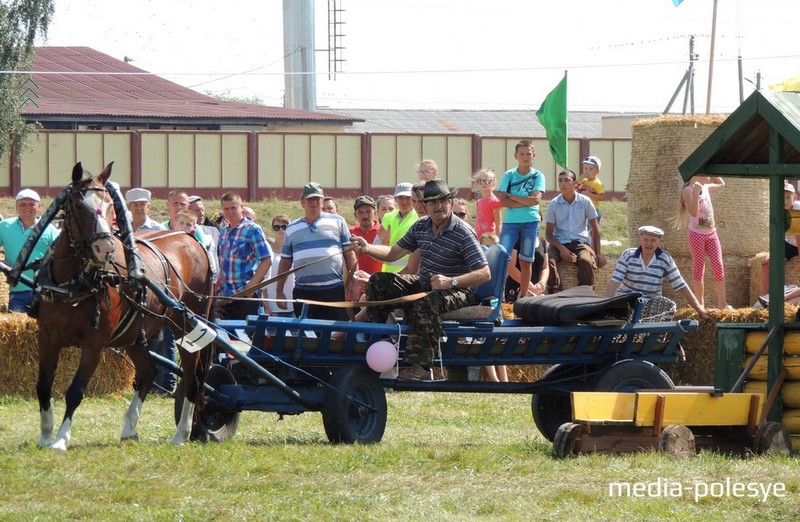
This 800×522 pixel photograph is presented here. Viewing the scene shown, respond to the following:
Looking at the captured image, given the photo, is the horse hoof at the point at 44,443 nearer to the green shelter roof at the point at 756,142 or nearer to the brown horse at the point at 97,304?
the brown horse at the point at 97,304

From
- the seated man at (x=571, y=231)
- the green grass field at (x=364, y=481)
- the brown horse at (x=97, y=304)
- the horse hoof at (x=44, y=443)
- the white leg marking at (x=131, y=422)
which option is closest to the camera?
the green grass field at (x=364, y=481)

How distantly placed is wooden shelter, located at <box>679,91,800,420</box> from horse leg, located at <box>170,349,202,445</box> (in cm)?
395

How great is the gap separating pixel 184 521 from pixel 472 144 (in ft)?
109

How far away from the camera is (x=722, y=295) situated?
15594mm

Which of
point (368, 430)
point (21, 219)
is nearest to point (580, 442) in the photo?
point (368, 430)

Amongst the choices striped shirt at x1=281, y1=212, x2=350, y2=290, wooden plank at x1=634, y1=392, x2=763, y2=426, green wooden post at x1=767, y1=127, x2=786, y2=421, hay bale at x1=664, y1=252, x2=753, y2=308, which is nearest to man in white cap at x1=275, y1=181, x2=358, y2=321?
striped shirt at x1=281, y1=212, x2=350, y2=290

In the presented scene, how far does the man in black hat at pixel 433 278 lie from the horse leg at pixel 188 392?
1398 mm

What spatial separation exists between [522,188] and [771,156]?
4.89 meters

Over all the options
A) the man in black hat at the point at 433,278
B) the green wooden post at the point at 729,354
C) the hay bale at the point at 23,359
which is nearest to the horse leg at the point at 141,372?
the man in black hat at the point at 433,278

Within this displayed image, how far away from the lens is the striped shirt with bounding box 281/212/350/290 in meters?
11.6

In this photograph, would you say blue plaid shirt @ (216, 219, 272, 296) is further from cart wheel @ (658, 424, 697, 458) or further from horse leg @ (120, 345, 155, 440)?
cart wheel @ (658, 424, 697, 458)

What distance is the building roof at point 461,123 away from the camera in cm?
6016

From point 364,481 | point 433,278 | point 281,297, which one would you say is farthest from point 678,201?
point 364,481

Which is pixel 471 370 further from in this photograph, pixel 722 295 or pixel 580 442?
pixel 722 295
